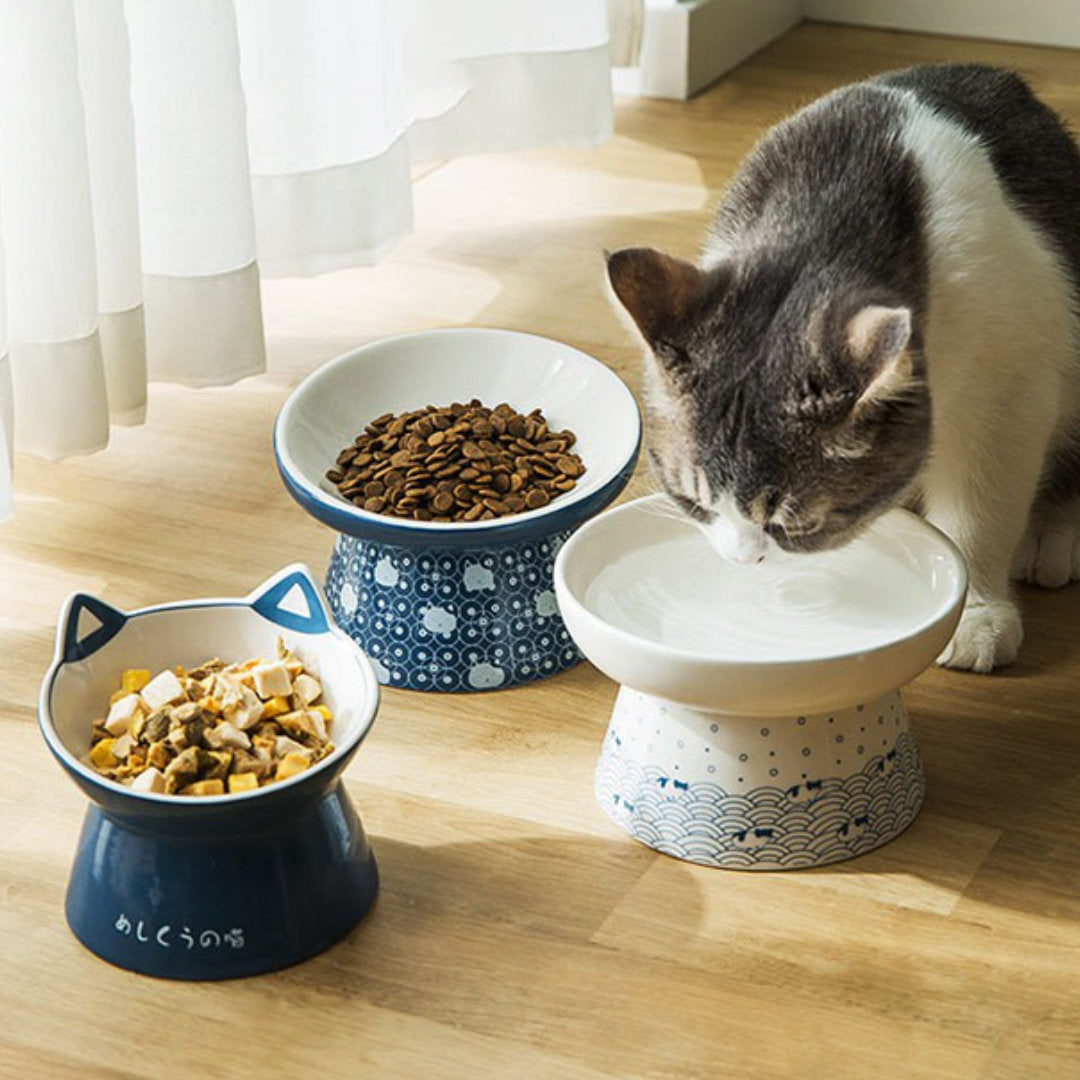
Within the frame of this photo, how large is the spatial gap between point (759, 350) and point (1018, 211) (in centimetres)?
39

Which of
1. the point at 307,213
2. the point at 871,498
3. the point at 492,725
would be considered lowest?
the point at 492,725

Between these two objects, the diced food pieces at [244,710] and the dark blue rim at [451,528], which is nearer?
the diced food pieces at [244,710]

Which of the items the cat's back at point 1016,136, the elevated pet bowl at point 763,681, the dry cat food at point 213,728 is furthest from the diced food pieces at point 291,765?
the cat's back at point 1016,136

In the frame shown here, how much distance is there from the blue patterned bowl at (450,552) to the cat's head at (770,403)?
9.0 inches

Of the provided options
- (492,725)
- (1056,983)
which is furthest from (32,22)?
(1056,983)

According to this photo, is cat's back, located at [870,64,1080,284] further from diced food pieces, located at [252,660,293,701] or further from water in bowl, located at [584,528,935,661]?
diced food pieces, located at [252,660,293,701]

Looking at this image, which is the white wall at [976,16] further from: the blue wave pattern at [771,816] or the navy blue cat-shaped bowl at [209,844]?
the navy blue cat-shaped bowl at [209,844]

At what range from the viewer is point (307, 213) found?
2.28 m

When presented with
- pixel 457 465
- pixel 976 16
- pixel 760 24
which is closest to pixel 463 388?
pixel 457 465

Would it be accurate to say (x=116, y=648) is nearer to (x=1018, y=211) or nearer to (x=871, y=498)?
(x=871, y=498)

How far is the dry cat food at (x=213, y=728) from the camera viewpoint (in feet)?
4.33

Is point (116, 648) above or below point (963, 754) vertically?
above

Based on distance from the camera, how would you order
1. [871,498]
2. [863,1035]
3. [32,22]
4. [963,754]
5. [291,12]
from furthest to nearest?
[291,12]
[32,22]
[963,754]
[871,498]
[863,1035]

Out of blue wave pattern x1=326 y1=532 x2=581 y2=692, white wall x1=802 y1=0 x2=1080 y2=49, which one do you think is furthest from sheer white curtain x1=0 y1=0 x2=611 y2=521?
white wall x1=802 y1=0 x2=1080 y2=49
